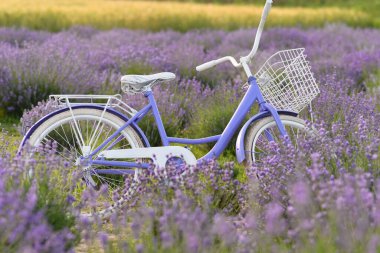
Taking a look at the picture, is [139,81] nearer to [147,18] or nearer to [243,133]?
[243,133]

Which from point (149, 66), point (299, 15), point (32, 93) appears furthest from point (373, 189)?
point (299, 15)

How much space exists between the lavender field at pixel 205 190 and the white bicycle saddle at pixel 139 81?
42 centimetres

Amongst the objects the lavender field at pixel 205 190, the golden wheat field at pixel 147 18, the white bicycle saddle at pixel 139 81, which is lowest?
the lavender field at pixel 205 190

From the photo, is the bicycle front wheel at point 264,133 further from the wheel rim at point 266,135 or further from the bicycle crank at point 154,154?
the bicycle crank at point 154,154

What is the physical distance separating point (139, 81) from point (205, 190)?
2.34 feet

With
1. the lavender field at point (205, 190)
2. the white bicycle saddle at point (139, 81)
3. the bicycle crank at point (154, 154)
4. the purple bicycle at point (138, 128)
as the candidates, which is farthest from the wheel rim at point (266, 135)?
the white bicycle saddle at point (139, 81)

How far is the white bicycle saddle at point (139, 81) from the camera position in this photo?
4043mm

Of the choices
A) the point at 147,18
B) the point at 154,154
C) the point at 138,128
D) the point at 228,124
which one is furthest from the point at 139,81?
the point at 147,18

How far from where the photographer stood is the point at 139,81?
4.05m

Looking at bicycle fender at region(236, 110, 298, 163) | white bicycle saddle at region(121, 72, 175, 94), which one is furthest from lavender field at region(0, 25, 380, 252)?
white bicycle saddle at region(121, 72, 175, 94)

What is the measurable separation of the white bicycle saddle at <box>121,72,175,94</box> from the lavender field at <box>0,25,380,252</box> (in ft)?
1.39

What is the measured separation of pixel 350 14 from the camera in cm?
2095

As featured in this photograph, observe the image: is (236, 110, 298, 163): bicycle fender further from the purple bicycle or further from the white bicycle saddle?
Result: the white bicycle saddle

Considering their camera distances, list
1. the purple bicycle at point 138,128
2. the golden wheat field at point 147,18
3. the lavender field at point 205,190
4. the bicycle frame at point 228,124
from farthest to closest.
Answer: the golden wheat field at point 147,18, the bicycle frame at point 228,124, the purple bicycle at point 138,128, the lavender field at point 205,190
